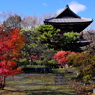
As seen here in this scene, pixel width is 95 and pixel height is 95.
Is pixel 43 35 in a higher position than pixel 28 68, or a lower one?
higher

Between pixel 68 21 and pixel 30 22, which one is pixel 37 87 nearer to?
pixel 68 21

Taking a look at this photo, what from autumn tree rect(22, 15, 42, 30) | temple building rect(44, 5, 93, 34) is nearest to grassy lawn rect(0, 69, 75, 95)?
temple building rect(44, 5, 93, 34)

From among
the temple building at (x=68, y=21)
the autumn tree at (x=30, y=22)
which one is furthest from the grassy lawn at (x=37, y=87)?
the autumn tree at (x=30, y=22)

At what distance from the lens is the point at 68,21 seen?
19531mm

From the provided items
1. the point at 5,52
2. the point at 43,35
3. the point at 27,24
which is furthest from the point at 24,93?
the point at 27,24

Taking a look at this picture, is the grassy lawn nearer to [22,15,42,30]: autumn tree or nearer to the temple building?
the temple building

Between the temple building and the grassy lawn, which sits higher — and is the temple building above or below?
above

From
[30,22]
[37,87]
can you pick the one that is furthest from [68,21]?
[30,22]

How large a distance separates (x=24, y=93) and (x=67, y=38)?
12.3m

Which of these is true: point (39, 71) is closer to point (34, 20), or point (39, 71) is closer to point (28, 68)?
point (28, 68)

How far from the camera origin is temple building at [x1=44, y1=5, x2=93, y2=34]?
19527 millimetres

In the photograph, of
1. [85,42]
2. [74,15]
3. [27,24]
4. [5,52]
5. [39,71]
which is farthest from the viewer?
[27,24]

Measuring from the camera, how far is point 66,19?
20625 mm

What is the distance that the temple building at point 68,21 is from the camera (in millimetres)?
19527
